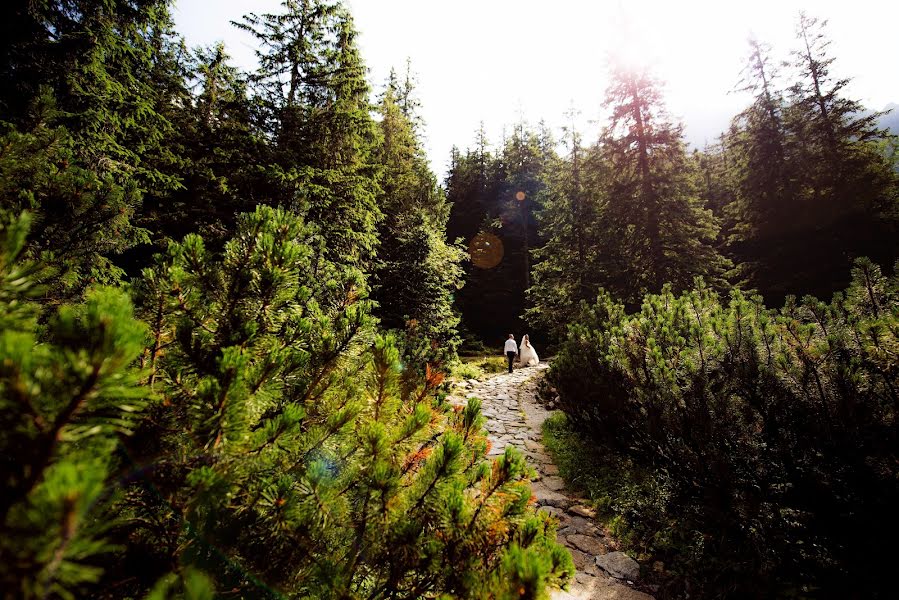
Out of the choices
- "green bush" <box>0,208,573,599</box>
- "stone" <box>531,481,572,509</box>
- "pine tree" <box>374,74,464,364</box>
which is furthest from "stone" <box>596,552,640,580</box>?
"pine tree" <box>374,74,464,364</box>

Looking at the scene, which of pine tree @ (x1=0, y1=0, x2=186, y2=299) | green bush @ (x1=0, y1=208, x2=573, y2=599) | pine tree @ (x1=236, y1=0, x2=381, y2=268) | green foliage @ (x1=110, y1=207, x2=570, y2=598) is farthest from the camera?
pine tree @ (x1=236, y1=0, x2=381, y2=268)

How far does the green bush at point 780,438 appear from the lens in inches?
111

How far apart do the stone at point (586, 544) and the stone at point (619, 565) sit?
0.10m

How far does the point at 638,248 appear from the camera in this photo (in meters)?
14.2

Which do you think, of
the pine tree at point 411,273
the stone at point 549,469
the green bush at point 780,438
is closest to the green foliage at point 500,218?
the pine tree at point 411,273

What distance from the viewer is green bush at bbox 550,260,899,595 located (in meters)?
2.82

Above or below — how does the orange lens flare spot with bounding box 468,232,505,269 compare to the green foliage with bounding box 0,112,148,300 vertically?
above

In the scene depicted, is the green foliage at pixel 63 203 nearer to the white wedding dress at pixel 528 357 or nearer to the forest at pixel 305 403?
the forest at pixel 305 403

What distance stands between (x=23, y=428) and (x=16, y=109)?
5995 millimetres

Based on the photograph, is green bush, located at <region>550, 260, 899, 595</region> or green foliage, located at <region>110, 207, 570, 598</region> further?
green bush, located at <region>550, 260, 899, 595</region>

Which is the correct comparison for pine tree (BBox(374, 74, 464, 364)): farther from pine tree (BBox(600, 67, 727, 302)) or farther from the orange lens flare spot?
the orange lens flare spot

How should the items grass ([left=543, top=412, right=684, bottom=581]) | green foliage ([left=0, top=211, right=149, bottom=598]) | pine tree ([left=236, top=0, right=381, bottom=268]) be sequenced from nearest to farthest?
green foliage ([left=0, top=211, right=149, bottom=598]) → grass ([left=543, top=412, right=684, bottom=581]) → pine tree ([left=236, top=0, right=381, bottom=268])

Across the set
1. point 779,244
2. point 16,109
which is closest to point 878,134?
point 779,244

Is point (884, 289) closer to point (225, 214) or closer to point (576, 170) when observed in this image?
point (225, 214)
